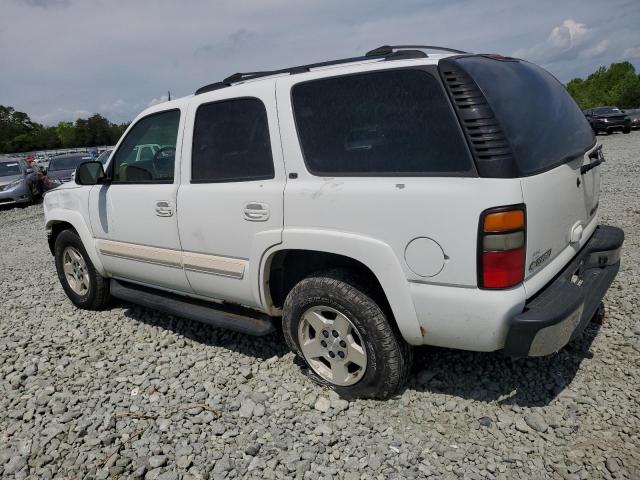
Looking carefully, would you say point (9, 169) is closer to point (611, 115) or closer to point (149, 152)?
point (149, 152)

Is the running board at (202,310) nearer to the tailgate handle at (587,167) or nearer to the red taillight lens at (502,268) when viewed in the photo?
the red taillight lens at (502,268)

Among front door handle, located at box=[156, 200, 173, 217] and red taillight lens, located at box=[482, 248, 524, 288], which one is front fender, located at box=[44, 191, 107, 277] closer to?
front door handle, located at box=[156, 200, 173, 217]

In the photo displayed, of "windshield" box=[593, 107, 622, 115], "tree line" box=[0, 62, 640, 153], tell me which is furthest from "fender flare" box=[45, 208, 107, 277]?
"tree line" box=[0, 62, 640, 153]

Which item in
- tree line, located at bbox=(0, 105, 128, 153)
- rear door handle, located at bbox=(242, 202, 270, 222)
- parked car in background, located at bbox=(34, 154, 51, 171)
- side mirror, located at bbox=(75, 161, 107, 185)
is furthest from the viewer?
tree line, located at bbox=(0, 105, 128, 153)

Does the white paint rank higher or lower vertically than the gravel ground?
higher

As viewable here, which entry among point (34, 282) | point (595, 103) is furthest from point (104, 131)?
point (34, 282)

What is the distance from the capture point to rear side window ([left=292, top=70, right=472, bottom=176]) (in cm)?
240

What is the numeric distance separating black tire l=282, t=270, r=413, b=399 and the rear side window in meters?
0.65

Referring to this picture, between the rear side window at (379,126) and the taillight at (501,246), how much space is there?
0.28 meters

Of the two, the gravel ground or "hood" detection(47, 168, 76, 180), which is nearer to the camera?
the gravel ground

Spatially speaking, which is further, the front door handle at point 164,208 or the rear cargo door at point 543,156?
the front door handle at point 164,208

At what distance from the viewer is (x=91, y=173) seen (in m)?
4.04

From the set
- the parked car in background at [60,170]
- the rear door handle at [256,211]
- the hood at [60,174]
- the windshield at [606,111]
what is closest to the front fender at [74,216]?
the rear door handle at [256,211]

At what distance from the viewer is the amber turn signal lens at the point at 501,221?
88.3 inches
